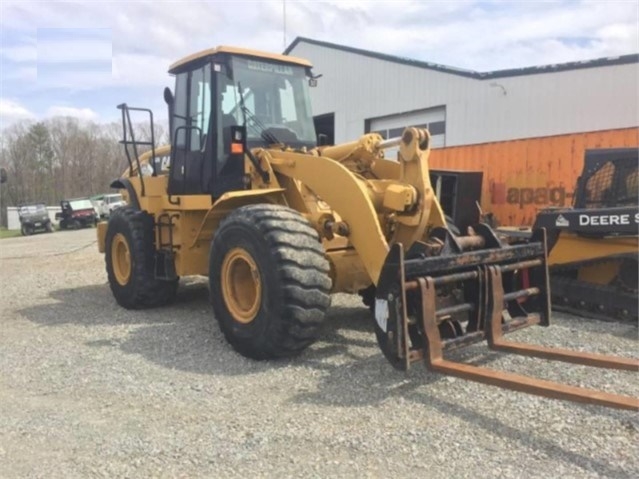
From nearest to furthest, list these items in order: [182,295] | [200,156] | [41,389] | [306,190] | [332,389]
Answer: [332,389] → [41,389] → [306,190] → [200,156] → [182,295]

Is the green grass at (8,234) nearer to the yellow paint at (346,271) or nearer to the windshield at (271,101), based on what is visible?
the windshield at (271,101)

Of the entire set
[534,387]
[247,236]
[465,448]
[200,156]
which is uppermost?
[200,156]

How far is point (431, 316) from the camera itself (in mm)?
4273

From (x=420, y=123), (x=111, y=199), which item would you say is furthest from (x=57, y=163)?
(x=420, y=123)

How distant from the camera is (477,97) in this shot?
16953mm

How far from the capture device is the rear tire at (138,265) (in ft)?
24.5

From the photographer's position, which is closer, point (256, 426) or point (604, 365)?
point (256, 426)

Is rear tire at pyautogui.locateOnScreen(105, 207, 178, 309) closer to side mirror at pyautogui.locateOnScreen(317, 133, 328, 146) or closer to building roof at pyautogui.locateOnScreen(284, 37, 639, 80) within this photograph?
side mirror at pyautogui.locateOnScreen(317, 133, 328, 146)

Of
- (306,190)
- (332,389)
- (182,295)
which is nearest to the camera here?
(332,389)

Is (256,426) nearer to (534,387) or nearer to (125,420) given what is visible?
(125,420)

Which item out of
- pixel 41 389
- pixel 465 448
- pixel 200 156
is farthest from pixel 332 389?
pixel 200 156

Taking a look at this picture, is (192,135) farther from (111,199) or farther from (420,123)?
(111,199)

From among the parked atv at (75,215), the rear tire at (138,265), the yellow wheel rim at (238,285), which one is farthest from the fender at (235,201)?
the parked atv at (75,215)

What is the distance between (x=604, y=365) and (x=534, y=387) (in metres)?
0.84
